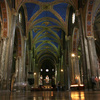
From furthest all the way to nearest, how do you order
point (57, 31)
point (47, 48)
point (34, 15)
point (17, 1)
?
1. point (47, 48)
2. point (57, 31)
3. point (34, 15)
4. point (17, 1)

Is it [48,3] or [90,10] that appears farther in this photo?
[48,3]

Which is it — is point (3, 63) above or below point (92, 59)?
below

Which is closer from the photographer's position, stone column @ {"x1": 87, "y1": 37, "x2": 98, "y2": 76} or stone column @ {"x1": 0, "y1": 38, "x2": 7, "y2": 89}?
stone column @ {"x1": 0, "y1": 38, "x2": 7, "y2": 89}

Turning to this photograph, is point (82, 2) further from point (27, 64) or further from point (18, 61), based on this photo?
point (27, 64)

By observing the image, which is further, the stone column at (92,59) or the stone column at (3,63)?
the stone column at (92,59)

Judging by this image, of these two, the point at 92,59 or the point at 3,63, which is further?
the point at 92,59

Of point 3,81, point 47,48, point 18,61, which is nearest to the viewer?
point 3,81

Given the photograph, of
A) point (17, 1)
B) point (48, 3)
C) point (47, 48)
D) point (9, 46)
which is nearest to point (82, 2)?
point (48, 3)

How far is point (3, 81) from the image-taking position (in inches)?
380

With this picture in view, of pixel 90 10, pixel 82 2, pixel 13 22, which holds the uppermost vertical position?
pixel 82 2

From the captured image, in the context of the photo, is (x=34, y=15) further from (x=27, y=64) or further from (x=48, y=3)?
(x=27, y=64)

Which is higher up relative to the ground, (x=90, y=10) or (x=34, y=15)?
(x=34, y=15)

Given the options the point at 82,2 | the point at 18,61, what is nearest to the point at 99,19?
the point at 82,2

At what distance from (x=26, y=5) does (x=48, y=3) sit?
2.87 metres
